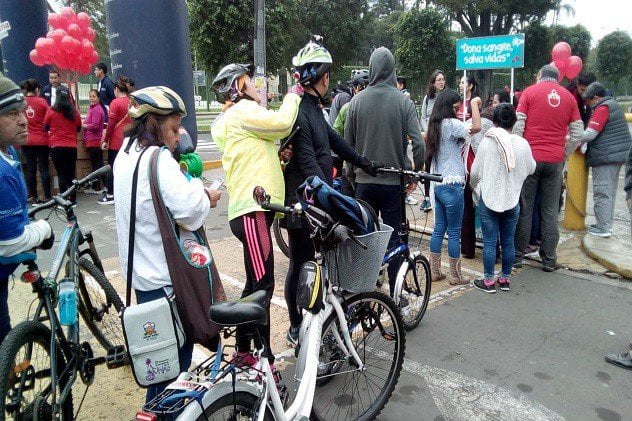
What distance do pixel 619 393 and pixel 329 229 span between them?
2.40 metres

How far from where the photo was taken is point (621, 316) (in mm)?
4527

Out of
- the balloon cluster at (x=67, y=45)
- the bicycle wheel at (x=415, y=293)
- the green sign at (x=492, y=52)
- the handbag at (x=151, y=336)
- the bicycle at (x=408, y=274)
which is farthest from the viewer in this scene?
the balloon cluster at (x=67, y=45)

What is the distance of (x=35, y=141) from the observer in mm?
8375

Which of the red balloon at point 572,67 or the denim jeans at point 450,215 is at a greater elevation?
the red balloon at point 572,67

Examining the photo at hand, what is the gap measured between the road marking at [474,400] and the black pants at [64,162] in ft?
23.1

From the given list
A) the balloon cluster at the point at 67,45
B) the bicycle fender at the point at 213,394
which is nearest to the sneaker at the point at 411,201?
the bicycle fender at the point at 213,394

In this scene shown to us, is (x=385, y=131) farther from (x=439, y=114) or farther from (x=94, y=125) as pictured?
(x=94, y=125)

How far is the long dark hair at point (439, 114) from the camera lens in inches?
190

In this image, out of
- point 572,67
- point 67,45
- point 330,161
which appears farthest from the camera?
point 67,45

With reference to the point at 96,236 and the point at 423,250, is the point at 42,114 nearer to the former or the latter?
the point at 96,236

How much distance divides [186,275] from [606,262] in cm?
512

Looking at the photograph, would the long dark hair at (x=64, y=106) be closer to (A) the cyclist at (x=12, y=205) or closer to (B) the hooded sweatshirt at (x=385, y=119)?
(B) the hooded sweatshirt at (x=385, y=119)

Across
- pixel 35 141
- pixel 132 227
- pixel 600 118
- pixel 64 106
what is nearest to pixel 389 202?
pixel 132 227

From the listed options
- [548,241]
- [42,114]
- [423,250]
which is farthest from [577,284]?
[42,114]
